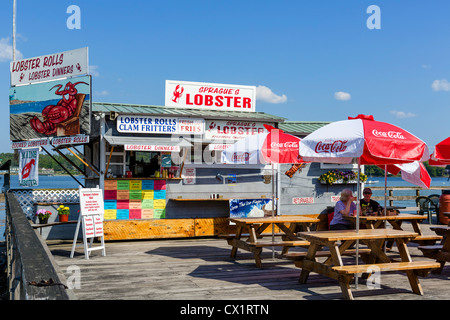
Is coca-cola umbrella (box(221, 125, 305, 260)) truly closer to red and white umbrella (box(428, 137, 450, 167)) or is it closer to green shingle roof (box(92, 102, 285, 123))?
red and white umbrella (box(428, 137, 450, 167))

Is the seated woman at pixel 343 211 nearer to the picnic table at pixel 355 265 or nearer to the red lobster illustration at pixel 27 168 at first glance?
Result: the picnic table at pixel 355 265

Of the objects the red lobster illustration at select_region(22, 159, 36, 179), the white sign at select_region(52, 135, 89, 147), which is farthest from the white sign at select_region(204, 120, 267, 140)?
the red lobster illustration at select_region(22, 159, 36, 179)

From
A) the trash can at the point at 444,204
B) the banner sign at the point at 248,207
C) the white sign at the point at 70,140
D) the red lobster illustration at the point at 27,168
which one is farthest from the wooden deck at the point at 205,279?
the trash can at the point at 444,204

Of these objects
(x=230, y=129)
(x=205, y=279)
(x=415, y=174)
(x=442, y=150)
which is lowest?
(x=205, y=279)

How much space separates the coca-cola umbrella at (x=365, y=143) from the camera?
5.29 metres

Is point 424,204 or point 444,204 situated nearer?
point 444,204

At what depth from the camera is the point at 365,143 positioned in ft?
17.2

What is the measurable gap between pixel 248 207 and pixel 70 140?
4540 mm

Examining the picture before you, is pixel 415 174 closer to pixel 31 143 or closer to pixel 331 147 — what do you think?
pixel 331 147

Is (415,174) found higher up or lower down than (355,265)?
higher up

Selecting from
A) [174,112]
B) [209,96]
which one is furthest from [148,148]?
[209,96]
